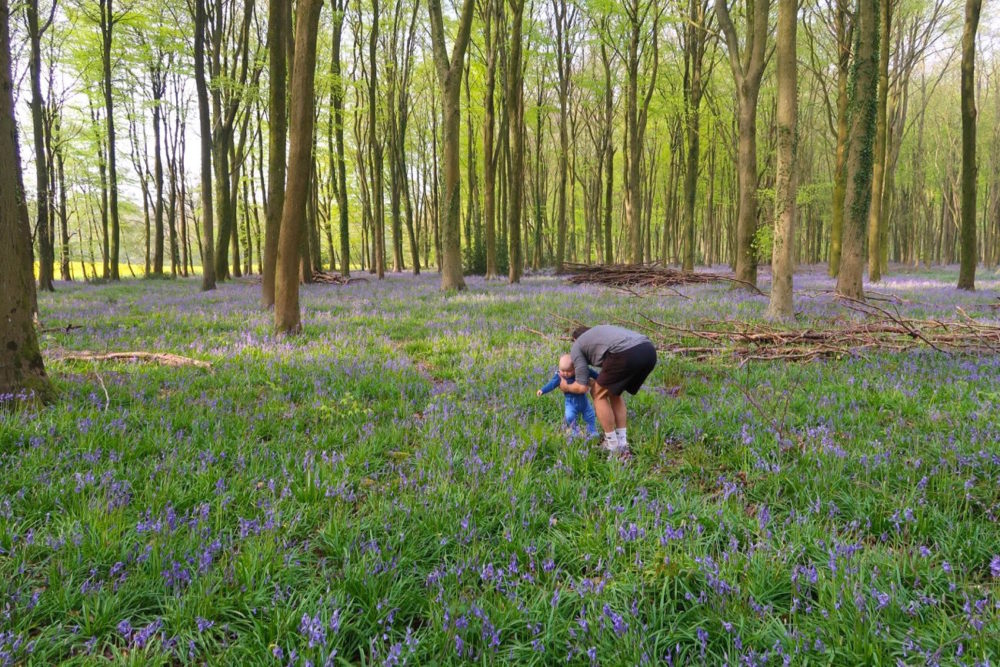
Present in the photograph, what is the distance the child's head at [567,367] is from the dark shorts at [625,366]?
1.08 ft

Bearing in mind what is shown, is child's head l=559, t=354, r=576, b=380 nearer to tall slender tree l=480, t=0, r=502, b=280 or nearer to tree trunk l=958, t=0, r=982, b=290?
tall slender tree l=480, t=0, r=502, b=280

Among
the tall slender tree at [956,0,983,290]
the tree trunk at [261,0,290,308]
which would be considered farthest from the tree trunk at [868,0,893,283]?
the tree trunk at [261,0,290,308]

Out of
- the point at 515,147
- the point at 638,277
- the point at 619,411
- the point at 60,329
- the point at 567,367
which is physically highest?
the point at 515,147

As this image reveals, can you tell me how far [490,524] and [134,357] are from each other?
5.95 meters

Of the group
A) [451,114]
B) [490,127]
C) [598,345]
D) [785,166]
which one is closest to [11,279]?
[598,345]

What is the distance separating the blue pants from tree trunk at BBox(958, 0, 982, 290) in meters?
17.5

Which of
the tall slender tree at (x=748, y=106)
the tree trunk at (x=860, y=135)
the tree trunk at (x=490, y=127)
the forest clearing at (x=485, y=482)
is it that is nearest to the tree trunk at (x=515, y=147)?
the tree trunk at (x=490, y=127)

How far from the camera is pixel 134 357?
636cm

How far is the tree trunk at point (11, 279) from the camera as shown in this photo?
14.3ft

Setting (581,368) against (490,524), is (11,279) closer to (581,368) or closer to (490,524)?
(490,524)

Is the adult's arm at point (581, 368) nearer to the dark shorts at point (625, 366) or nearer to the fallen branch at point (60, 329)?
the dark shorts at point (625, 366)

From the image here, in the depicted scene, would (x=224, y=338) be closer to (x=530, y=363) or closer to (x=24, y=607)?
(x=530, y=363)

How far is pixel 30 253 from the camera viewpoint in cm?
496

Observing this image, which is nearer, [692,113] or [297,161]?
[297,161]
